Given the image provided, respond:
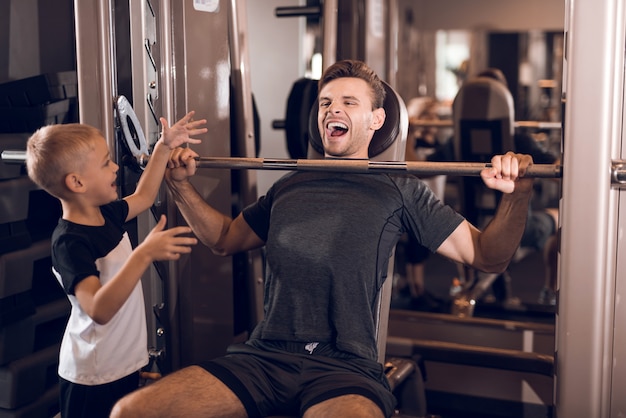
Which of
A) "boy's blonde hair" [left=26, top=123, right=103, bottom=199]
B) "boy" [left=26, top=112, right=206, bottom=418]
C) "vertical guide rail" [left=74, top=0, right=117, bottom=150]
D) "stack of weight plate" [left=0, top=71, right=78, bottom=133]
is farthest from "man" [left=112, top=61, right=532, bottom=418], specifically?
"stack of weight plate" [left=0, top=71, right=78, bottom=133]

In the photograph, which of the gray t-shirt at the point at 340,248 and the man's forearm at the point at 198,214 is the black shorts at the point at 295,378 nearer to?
the gray t-shirt at the point at 340,248

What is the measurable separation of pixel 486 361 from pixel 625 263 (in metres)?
1.25

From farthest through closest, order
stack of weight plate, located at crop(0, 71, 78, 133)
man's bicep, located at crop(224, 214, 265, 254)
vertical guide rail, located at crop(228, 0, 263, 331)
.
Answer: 1. vertical guide rail, located at crop(228, 0, 263, 331)
2. stack of weight plate, located at crop(0, 71, 78, 133)
3. man's bicep, located at crop(224, 214, 265, 254)

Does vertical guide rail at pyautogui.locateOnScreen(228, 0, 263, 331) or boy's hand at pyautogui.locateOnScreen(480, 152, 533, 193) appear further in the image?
vertical guide rail at pyautogui.locateOnScreen(228, 0, 263, 331)

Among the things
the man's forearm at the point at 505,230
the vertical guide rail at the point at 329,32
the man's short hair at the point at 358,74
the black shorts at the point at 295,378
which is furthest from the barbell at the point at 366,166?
the vertical guide rail at the point at 329,32

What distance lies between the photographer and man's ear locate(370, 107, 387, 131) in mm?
2080

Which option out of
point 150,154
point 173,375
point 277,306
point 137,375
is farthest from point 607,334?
point 150,154

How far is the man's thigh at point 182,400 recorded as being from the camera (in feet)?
5.71

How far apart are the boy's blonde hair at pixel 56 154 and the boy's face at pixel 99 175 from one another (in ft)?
0.05

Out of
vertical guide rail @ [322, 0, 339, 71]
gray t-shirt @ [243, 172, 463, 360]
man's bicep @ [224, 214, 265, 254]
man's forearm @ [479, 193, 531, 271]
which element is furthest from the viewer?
vertical guide rail @ [322, 0, 339, 71]

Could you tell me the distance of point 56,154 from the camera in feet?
5.49

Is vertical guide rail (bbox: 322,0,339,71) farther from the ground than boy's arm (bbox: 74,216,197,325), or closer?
farther from the ground

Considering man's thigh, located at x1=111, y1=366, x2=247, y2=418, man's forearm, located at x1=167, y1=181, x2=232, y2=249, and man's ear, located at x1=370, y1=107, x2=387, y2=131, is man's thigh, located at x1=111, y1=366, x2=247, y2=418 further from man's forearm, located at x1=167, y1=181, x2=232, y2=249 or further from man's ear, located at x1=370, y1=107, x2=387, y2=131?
man's ear, located at x1=370, y1=107, x2=387, y2=131

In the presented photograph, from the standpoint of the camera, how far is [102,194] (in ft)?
5.67
